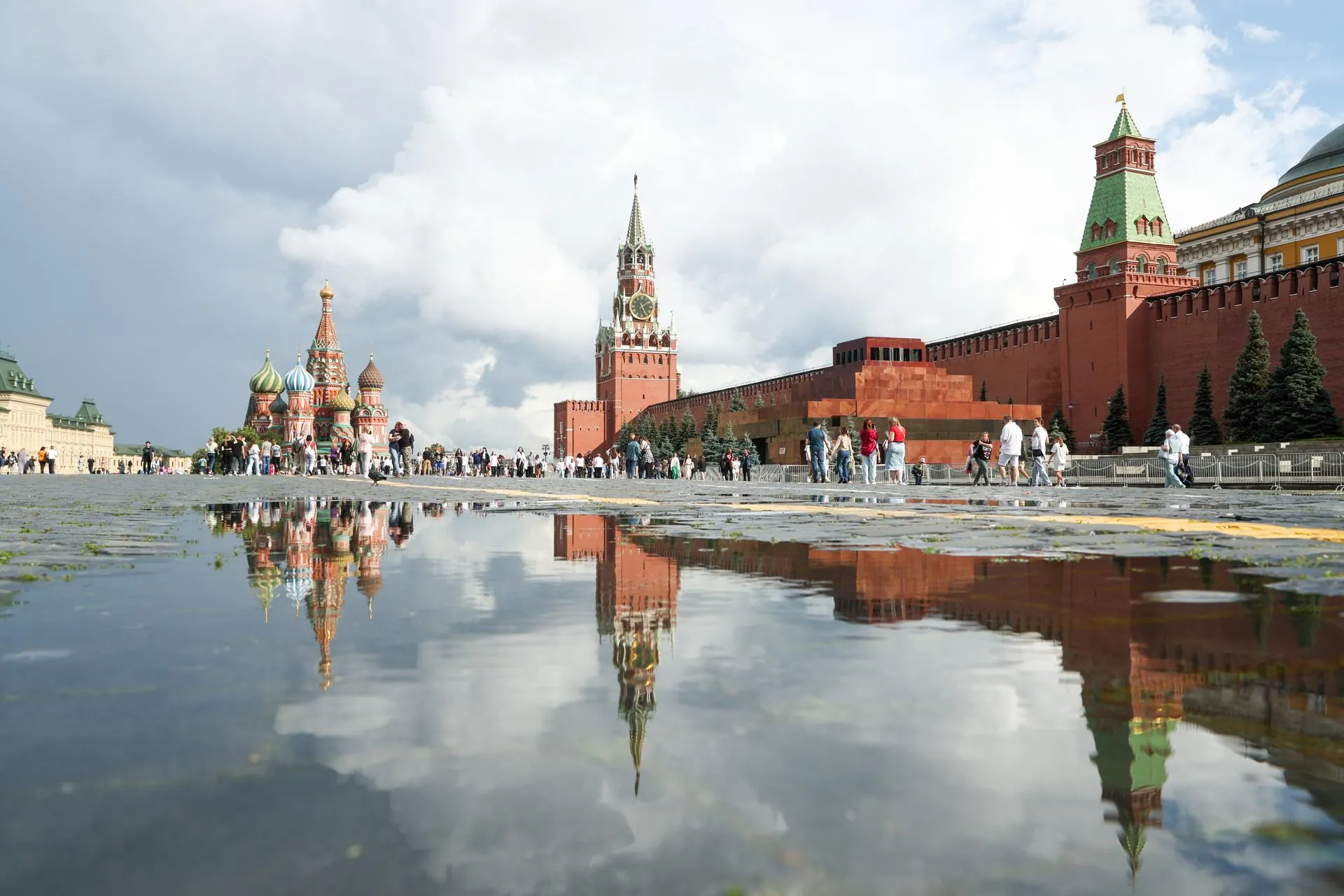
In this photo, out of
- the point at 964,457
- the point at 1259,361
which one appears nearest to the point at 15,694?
the point at 964,457

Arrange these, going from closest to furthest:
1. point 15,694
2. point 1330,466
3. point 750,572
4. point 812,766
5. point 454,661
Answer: point 812,766, point 15,694, point 454,661, point 750,572, point 1330,466

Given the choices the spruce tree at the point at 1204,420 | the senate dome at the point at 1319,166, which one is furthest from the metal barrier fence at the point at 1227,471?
the senate dome at the point at 1319,166

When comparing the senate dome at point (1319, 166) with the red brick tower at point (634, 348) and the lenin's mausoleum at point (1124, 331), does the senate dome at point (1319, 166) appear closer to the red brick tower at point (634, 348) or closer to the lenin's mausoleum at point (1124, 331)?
the lenin's mausoleum at point (1124, 331)

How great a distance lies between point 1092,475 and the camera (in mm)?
25672

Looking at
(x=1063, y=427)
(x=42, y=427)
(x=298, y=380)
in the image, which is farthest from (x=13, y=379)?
(x=1063, y=427)

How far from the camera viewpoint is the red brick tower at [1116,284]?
42.2 m

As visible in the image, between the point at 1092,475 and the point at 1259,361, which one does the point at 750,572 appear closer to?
the point at 1092,475

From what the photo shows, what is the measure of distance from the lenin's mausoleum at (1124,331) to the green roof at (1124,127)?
9 centimetres

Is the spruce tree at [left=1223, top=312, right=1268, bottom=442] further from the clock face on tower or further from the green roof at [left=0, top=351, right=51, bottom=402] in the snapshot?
the green roof at [left=0, top=351, right=51, bottom=402]

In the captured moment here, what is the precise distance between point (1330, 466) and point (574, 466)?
28791 mm

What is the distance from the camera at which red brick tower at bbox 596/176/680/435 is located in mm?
94562

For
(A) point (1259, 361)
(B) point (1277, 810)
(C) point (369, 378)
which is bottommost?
(B) point (1277, 810)

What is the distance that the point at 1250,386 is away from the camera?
3459cm

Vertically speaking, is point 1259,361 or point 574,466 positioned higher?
point 1259,361
